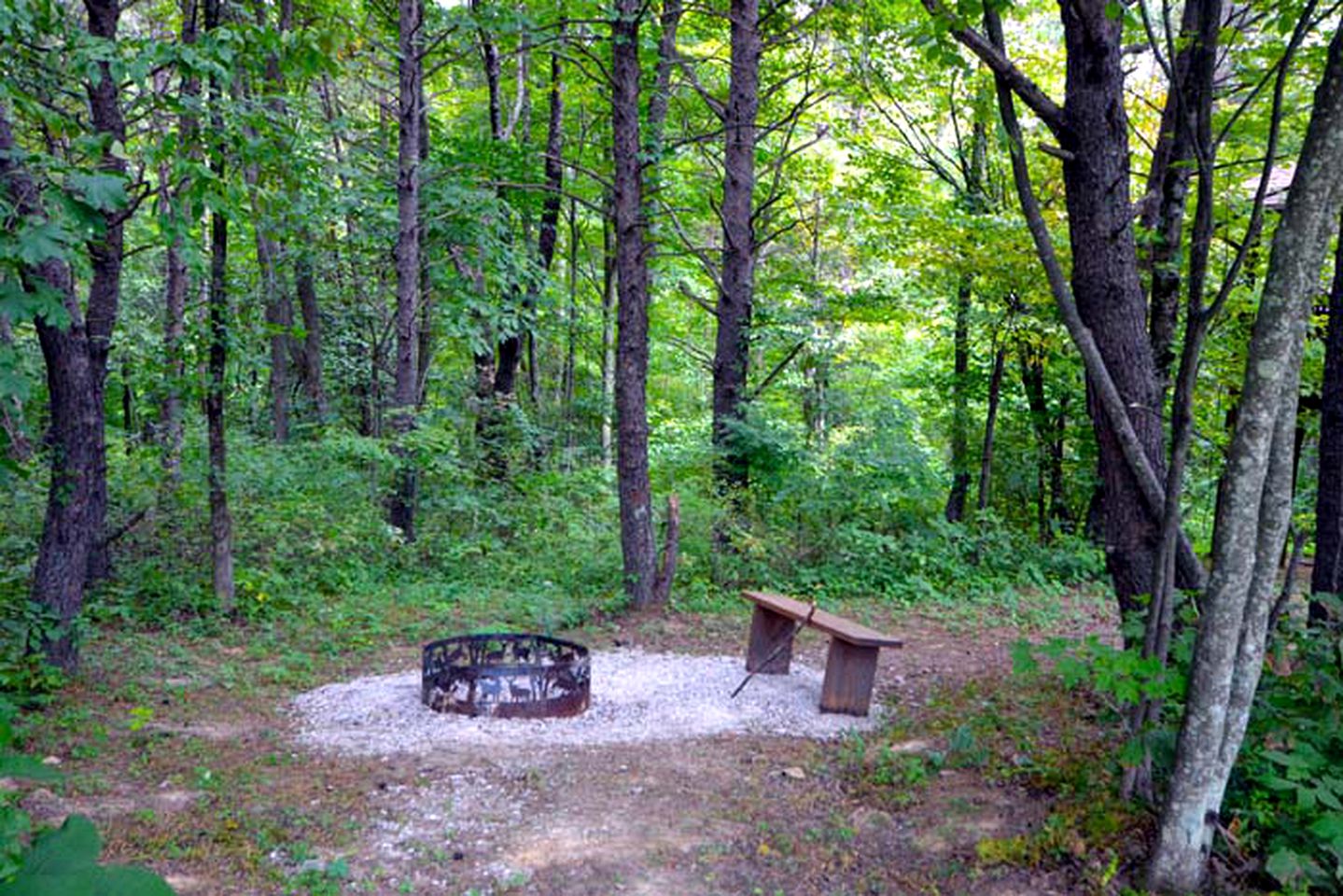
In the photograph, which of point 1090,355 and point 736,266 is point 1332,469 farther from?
point 736,266

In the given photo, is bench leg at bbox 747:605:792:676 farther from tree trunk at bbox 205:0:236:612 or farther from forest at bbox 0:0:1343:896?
tree trunk at bbox 205:0:236:612

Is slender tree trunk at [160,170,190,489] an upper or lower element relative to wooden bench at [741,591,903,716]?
upper

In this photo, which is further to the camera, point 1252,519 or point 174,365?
point 174,365

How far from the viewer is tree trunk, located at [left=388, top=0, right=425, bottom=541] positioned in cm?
1039

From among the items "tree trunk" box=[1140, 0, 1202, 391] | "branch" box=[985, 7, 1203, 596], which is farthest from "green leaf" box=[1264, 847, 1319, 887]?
"tree trunk" box=[1140, 0, 1202, 391]

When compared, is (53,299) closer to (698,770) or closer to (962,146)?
(698,770)

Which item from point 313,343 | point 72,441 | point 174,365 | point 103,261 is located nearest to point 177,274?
point 313,343

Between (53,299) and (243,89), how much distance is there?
9441 mm

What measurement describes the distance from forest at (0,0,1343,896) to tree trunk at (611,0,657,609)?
42mm

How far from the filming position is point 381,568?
32.7ft

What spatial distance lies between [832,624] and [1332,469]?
3.02m

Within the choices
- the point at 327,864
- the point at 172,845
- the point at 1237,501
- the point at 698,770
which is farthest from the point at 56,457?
the point at 1237,501

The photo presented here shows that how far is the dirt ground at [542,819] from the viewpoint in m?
3.70

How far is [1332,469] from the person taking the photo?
17.1 feet
